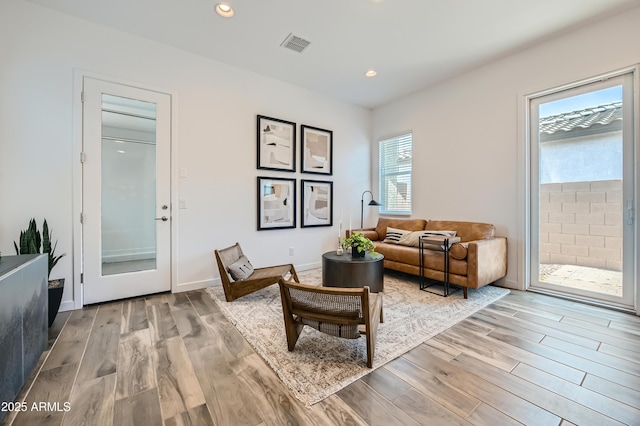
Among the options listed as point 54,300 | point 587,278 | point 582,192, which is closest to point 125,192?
point 54,300

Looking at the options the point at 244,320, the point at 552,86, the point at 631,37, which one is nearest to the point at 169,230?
the point at 244,320

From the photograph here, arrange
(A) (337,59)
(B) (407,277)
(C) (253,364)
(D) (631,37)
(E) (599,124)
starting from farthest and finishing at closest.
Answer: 1. (B) (407,277)
2. (A) (337,59)
3. (E) (599,124)
4. (D) (631,37)
5. (C) (253,364)

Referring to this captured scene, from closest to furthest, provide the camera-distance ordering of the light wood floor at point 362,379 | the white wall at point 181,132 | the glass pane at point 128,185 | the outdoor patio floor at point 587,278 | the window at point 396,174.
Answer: the light wood floor at point 362,379 → the white wall at point 181,132 → the outdoor patio floor at point 587,278 → the glass pane at point 128,185 → the window at point 396,174

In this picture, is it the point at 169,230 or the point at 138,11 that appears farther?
the point at 169,230

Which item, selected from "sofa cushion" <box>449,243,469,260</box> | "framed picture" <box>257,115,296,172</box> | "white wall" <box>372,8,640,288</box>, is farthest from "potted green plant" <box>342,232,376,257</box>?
"white wall" <box>372,8,640,288</box>

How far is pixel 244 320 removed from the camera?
248 cm

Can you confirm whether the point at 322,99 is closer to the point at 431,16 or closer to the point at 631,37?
the point at 431,16

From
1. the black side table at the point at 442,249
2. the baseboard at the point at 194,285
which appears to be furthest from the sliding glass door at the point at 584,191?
the baseboard at the point at 194,285

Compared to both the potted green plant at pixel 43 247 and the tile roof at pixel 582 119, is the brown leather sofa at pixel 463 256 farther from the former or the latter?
the potted green plant at pixel 43 247

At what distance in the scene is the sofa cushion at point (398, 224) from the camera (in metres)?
4.33

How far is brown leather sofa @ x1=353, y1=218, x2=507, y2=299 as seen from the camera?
119 inches

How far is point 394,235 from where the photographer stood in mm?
4328

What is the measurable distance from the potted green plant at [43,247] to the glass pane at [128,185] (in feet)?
1.49

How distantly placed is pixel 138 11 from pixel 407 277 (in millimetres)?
4576
